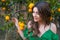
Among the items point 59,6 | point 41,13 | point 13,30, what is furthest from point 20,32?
point 59,6

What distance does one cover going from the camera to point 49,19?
8.39 ft

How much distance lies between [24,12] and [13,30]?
0.88ft

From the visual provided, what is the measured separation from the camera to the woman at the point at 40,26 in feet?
8.02

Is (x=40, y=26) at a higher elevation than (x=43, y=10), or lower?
lower

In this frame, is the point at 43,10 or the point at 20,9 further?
the point at 20,9

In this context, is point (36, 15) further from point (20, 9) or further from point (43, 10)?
point (20, 9)

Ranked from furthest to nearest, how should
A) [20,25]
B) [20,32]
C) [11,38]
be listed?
[11,38] → [20,32] → [20,25]

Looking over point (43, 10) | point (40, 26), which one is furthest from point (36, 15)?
point (40, 26)

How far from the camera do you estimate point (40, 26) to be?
2.58 meters

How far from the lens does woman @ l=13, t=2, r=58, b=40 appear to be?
2443mm

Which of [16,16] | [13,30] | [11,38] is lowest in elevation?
[11,38]

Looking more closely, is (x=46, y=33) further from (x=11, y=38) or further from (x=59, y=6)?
(x=11, y=38)

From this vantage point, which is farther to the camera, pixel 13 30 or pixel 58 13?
pixel 13 30

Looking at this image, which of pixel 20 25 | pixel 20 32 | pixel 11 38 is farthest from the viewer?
pixel 11 38
